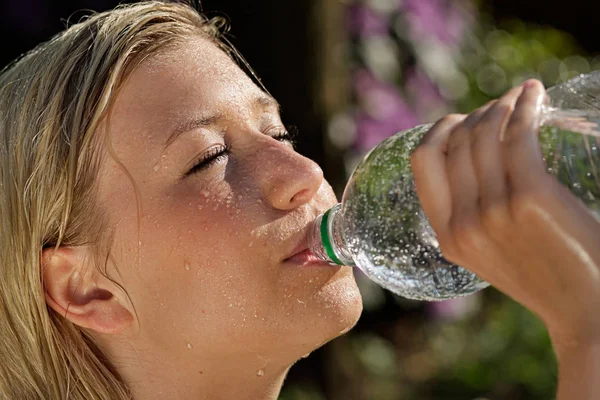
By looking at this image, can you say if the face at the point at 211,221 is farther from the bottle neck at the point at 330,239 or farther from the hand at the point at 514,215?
the hand at the point at 514,215

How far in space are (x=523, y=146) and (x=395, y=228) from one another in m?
0.61

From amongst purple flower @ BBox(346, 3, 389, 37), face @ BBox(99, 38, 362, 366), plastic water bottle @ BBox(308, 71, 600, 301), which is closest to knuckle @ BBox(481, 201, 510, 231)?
plastic water bottle @ BBox(308, 71, 600, 301)

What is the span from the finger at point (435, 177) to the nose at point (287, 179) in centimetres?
52

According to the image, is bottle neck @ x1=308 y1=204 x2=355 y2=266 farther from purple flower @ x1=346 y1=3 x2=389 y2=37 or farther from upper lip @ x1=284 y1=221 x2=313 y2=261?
purple flower @ x1=346 y1=3 x2=389 y2=37

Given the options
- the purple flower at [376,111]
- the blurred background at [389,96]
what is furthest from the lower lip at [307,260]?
the purple flower at [376,111]

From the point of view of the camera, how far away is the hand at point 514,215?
1223mm

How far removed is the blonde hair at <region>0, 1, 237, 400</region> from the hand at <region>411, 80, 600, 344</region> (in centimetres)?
90

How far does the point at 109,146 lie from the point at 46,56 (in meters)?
0.36

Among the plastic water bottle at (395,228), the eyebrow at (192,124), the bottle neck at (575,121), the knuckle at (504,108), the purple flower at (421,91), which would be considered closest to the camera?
the knuckle at (504,108)

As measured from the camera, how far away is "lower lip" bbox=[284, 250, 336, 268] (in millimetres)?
1845

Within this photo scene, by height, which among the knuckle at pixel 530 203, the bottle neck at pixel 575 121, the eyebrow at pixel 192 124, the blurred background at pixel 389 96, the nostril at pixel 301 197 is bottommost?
the blurred background at pixel 389 96

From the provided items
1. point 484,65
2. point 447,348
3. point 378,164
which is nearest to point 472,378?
point 447,348

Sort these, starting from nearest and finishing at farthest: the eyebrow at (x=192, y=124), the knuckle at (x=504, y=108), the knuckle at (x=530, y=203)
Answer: the knuckle at (x=530, y=203)
the knuckle at (x=504, y=108)
the eyebrow at (x=192, y=124)

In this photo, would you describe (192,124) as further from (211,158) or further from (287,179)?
(287,179)
